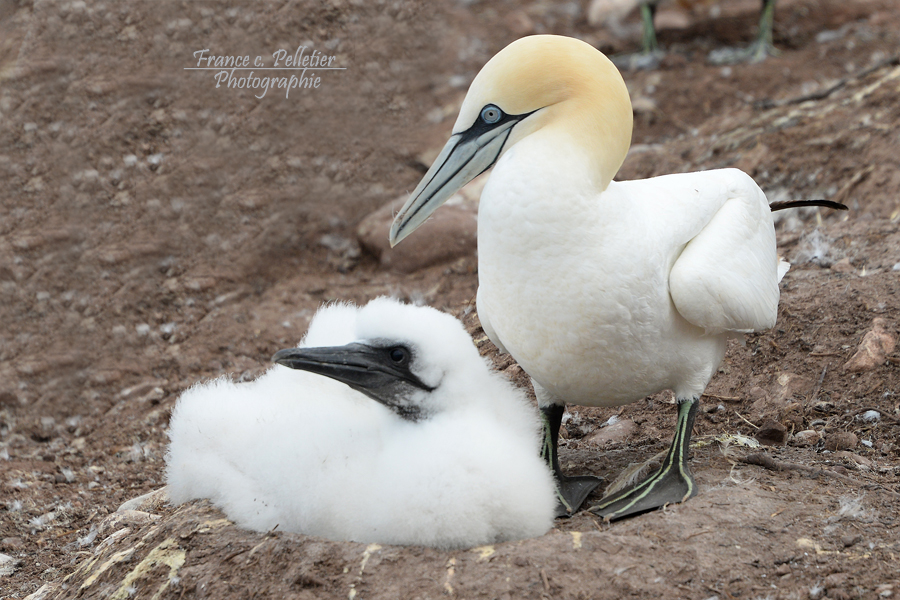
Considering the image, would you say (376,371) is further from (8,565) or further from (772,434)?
(8,565)

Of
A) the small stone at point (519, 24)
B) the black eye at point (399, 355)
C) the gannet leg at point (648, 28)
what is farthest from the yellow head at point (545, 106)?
the small stone at point (519, 24)

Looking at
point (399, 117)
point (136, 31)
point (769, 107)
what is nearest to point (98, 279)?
point (136, 31)

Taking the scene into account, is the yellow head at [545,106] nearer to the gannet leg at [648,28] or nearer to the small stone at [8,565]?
the small stone at [8,565]

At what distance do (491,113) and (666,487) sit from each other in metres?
1.41

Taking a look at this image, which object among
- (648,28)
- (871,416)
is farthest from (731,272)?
(648,28)

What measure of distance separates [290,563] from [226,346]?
3426 mm

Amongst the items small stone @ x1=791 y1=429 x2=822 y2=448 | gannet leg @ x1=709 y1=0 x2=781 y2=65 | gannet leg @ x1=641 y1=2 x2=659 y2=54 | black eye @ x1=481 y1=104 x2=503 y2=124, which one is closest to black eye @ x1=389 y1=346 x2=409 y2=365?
black eye @ x1=481 y1=104 x2=503 y2=124

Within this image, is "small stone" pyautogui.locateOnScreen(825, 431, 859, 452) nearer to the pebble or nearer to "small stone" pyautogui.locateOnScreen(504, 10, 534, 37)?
the pebble

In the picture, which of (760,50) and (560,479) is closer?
(560,479)

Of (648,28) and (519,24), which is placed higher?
(648,28)

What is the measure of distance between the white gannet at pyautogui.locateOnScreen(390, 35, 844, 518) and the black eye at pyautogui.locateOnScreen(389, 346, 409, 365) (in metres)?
0.34

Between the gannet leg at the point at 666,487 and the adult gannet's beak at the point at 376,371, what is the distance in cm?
74

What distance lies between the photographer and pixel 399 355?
2.96 meters

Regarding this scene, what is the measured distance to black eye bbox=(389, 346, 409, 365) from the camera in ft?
9.70
